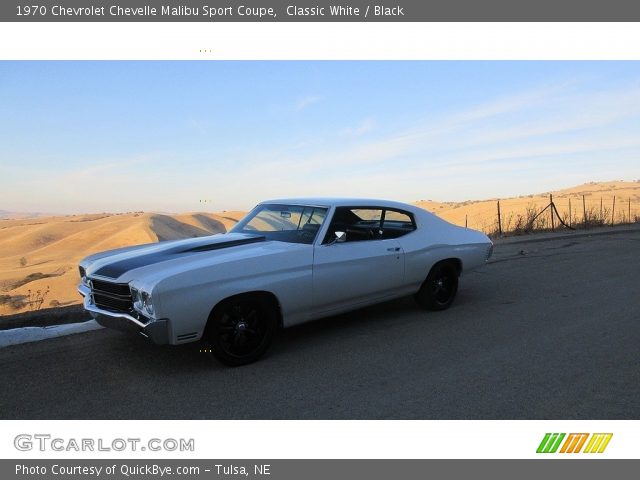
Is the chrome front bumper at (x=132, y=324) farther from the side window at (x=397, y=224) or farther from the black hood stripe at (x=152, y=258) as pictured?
the side window at (x=397, y=224)

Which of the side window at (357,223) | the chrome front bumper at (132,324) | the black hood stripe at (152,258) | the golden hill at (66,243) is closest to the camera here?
the chrome front bumper at (132,324)

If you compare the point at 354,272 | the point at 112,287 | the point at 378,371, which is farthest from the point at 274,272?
the point at 112,287

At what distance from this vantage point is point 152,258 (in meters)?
4.46

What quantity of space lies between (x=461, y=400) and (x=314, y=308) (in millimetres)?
1731

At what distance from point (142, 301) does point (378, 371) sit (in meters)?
2.08

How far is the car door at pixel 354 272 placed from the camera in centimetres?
485

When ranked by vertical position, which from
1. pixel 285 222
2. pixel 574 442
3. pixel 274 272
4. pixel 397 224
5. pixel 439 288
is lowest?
pixel 574 442

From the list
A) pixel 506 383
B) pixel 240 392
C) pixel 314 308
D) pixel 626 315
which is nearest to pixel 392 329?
pixel 314 308

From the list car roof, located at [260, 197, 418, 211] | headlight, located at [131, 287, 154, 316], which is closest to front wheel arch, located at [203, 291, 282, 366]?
headlight, located at [131, 287, 154, 316]

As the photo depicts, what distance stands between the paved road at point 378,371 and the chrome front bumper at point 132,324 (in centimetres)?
40

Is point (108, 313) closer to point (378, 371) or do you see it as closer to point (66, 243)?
point (378, 371)

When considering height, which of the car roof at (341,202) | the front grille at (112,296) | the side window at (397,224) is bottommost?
the front grille at (112,296)

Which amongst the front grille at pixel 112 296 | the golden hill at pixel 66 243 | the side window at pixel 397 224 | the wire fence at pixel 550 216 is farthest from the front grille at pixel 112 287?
the wire fence at pixel 550 216

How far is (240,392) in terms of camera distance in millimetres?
3799
